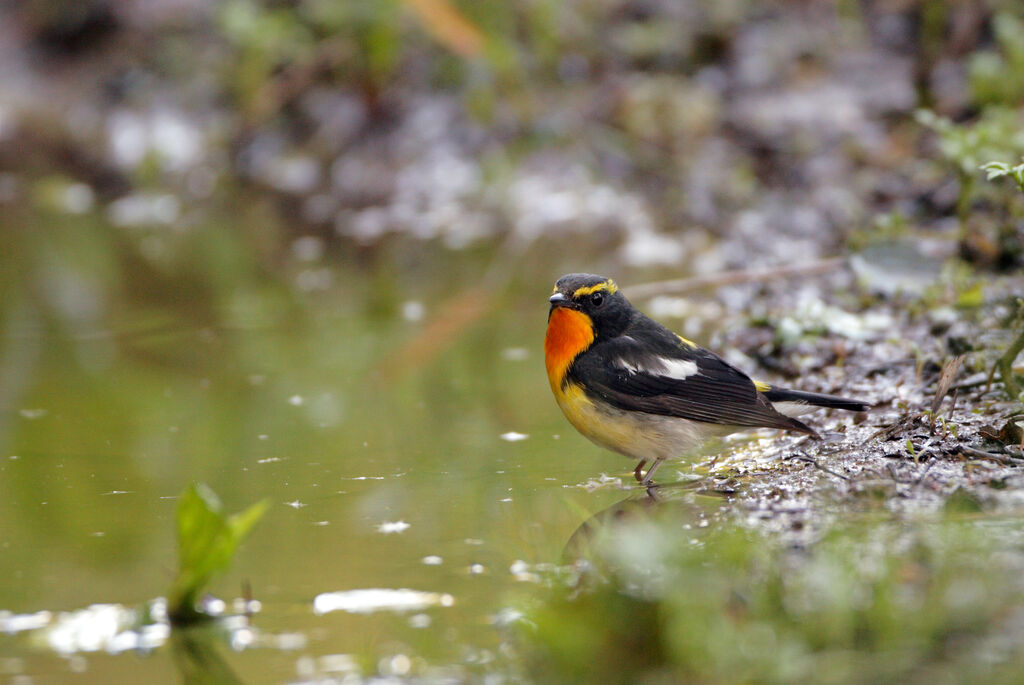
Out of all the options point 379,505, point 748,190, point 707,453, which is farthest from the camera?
point 748,190

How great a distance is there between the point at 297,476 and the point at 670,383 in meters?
1.25

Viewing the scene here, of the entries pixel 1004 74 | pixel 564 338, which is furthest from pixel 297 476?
pixel 1004 74

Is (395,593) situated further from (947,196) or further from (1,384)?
(947,196)

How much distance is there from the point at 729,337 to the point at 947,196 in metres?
2.66

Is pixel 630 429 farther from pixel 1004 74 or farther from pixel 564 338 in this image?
pixel 1004 74

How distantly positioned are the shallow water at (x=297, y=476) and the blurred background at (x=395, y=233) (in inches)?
0.7

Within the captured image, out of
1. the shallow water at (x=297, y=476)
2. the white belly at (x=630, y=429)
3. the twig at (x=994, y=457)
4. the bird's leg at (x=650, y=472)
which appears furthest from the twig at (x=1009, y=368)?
the shallow water at (x=297, y=476)

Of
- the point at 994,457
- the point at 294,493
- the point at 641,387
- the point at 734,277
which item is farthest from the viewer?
the point at 734,277

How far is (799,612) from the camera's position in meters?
2.35

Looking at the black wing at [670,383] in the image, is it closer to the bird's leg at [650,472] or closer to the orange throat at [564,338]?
the orange throat at [564,338]

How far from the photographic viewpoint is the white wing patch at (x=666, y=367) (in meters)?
3.77

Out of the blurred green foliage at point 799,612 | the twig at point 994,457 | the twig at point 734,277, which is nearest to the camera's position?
the blurred green foliage at point 799,612

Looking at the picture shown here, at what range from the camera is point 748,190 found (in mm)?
8375

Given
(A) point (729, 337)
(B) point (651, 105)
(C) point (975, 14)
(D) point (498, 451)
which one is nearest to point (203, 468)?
(D) point (498, 451)
